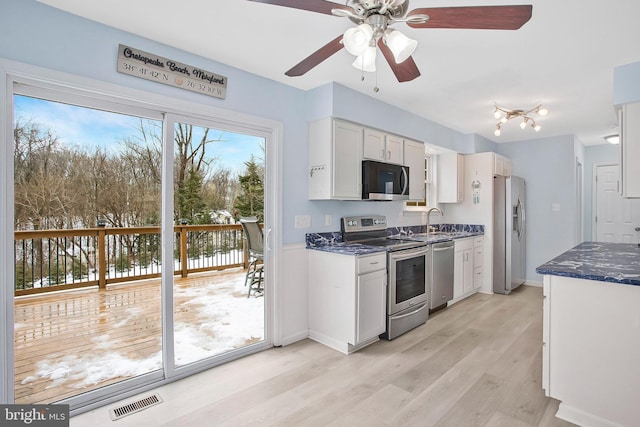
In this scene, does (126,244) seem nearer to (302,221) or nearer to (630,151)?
(302,221)

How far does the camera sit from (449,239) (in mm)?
4137

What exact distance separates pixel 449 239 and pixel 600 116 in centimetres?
246

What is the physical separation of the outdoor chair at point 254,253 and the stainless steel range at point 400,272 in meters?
0.95

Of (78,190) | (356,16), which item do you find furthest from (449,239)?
(78,190)

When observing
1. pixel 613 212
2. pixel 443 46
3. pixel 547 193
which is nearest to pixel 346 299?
pixel 443 46

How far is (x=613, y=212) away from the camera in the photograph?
5691 millimetres

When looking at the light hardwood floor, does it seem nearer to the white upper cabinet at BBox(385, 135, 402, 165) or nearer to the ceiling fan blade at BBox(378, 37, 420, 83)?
the white upper cabinet at BBox(385, 135, 402, 165)

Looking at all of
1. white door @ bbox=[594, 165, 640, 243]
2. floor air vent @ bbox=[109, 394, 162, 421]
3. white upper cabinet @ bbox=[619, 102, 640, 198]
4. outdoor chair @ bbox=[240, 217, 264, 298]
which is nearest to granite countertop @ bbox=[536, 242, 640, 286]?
white upper cabinet @ bbox=[619, 102, 640, 198]

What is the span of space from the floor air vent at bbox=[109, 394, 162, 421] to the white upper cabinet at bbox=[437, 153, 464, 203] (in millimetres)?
4446

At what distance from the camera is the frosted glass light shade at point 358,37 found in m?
1.51

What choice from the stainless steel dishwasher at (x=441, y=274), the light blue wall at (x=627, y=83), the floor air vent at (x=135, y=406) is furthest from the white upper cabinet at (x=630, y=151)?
the floor air vent at (x=135, y=406)

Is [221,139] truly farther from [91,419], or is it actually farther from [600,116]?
[600,116]

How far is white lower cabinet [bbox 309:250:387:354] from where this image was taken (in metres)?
2.87

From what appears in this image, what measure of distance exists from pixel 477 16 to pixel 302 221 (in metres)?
2.20
